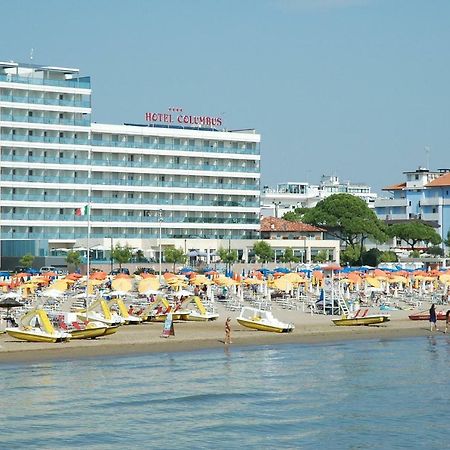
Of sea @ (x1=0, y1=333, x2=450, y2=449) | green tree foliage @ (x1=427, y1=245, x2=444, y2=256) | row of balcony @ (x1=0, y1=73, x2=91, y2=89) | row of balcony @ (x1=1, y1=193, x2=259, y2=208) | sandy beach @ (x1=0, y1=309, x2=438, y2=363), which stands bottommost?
sea @ (x1=0, y1=333, x2=450, y2=449)

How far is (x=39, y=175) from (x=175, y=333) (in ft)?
210

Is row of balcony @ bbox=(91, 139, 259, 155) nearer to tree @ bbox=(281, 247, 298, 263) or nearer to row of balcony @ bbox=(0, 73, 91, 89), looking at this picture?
row of balcony @ bbox=(0, 73, 91, 89)

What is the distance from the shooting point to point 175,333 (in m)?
58.1

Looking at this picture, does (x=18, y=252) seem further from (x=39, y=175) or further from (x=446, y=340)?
(x=446, y=340)

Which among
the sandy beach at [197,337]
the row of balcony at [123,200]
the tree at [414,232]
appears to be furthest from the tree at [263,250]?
the sandy beach at [197,337]

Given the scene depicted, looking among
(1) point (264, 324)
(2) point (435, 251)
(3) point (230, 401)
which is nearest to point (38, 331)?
(1) point (264, 324)

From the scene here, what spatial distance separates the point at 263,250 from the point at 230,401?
8521 centimetres

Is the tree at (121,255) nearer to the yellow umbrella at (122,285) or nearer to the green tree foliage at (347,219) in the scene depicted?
the green tree foliage at (347,219)

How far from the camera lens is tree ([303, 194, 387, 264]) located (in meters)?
143

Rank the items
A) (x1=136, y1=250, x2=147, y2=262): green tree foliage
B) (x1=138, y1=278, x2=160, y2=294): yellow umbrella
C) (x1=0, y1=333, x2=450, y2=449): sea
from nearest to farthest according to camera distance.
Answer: (x1=0, y1=333, x2=450, y2=449): sea
(x1=138, y1=278, x2=160, y2=294): yellow umbrella
(x1=136, y1=250, x2=147, y2=262): green tree foliage

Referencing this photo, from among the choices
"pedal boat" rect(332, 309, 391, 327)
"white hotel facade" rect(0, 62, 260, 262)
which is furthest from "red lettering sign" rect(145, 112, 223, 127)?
"pedal boat" rect(332, 309, 391, 327)

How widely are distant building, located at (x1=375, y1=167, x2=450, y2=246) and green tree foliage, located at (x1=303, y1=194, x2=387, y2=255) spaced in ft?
72.9

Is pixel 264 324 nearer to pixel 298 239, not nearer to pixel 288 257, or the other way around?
pixel 288 257

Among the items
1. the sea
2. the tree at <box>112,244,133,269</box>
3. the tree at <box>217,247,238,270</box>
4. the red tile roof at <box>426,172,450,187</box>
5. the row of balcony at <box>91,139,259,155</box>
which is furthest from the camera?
the red tile roof at <box>426,172,450,187</box>
